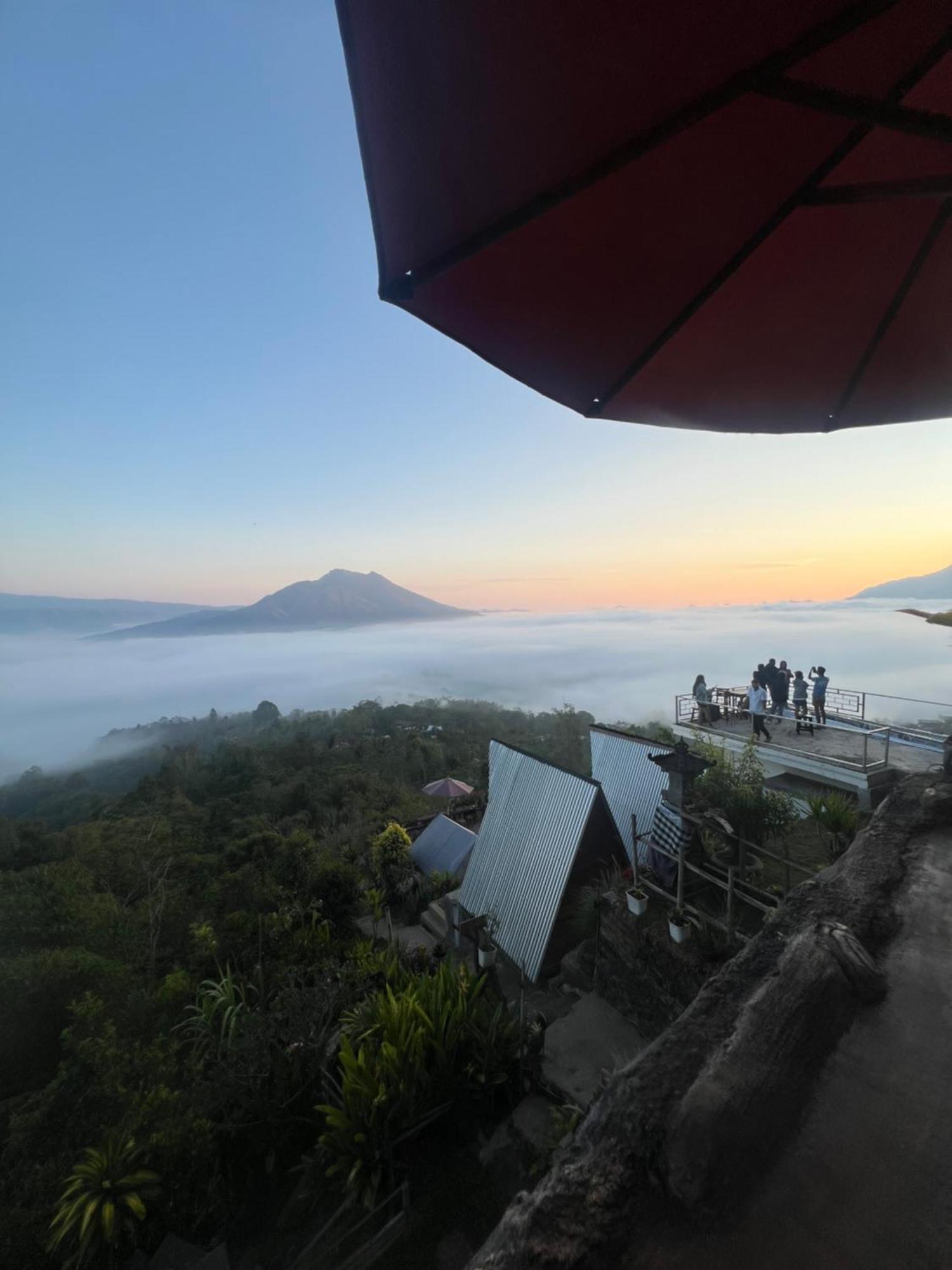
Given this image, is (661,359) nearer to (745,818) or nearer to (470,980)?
(745,818)

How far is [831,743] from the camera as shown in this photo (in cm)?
920

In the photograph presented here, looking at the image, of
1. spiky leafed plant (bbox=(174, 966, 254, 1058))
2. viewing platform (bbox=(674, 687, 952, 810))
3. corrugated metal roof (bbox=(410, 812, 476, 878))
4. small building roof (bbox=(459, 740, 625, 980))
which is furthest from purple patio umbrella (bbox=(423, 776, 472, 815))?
spiky leafed plant (bbox=(174, 966, 254, 1058))

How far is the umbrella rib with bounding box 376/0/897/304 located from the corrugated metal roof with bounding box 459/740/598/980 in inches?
293

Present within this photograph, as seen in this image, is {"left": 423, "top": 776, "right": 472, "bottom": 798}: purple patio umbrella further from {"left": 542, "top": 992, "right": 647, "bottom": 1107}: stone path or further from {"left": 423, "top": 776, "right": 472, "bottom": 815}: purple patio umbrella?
{"left": 542, "top": 992, "right": 647, "bottom": 1107}: stone path

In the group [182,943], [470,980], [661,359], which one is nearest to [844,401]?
[661,359]

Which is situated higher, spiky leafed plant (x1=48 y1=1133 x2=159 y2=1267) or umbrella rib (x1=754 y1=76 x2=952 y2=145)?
umbrella rib (x1=754 y1=76 x2=952 y2=145)

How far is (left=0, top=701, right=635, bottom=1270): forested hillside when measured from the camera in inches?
170

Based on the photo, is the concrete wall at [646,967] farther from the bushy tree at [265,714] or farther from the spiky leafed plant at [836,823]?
the bushy tree at [265,714]

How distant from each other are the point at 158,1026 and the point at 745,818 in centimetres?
800

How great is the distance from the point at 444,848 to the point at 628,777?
634cm

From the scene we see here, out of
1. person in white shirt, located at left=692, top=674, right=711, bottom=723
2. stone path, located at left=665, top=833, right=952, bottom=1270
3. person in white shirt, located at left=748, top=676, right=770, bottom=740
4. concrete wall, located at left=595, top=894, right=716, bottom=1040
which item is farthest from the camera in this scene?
person in white shirt, located at left=692, top=674, right=711, bottom=723

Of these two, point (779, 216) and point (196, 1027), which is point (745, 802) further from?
point (196, 1027)

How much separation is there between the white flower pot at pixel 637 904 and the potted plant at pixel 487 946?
268cm

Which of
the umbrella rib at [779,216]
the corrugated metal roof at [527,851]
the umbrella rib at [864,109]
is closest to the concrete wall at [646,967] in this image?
the corrugated metal roof at [527,851]
